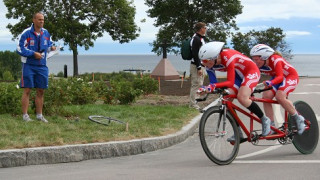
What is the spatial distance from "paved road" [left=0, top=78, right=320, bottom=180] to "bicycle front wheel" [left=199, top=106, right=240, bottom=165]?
137 mm

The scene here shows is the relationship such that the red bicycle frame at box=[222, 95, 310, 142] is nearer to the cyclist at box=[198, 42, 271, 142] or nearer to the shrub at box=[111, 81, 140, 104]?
the cyclist at box=[198, 42, 271, 142]

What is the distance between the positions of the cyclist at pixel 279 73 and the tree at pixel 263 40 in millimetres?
41446

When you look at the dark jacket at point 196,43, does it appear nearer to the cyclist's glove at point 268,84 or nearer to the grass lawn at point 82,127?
the grass lawn at point 82,127

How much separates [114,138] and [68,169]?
150cm

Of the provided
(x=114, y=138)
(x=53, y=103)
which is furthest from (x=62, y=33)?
(x=114, y=138)

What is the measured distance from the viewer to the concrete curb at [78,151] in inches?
280

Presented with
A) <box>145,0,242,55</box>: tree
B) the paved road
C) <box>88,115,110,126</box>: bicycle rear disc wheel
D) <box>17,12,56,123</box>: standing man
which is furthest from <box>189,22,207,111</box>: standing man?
<box>145,0,242,55</box>: tree

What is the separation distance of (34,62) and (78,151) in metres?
2.65

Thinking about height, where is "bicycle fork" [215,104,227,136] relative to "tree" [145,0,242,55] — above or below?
below

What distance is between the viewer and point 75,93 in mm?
13594

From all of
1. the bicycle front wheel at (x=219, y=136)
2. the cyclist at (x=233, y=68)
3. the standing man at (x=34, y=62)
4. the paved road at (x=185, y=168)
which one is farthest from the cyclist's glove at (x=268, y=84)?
the standing man at (x=34, y=62)

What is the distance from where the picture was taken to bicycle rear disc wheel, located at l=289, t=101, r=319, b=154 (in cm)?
765

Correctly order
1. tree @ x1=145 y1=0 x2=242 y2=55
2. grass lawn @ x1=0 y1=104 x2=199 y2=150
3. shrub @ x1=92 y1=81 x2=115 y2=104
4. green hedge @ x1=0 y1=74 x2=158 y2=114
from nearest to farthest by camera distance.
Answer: grass lawn @ x1=0 y1=104 x2=199 y2=150 < green hedge @ x1=0 y1=74 x2=158 y2=114 < shrub @ x1=92 y1=81 x2=115 y2=104 < tree @ x1=145 y1=0 x2=242 y2=55

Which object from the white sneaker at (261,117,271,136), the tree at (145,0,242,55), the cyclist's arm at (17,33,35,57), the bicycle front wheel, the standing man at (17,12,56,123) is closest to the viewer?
the bicycle front wheel
